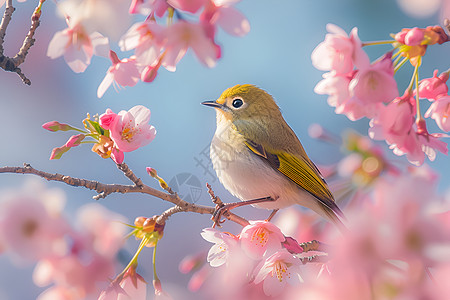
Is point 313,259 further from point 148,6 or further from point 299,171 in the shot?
point 148,6

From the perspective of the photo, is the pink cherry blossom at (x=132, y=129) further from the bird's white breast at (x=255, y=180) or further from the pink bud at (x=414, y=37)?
the pink bud at (x=414, y=37)

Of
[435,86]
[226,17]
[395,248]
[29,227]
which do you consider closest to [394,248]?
[395,248]

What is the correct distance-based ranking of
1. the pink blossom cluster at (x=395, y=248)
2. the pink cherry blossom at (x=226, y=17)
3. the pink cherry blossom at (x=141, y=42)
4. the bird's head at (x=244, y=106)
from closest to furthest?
the pink blossom cluster at (x=395, y=248), the pink cherry blossom at (x=226, y=17), the pink cherry blossom at (x=141, y=42), the bird's head at (x=244, y=106)

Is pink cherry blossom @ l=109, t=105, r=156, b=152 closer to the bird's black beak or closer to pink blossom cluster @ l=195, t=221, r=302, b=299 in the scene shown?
pink blossom cluster @ l=195, t=221, r=302, b=299

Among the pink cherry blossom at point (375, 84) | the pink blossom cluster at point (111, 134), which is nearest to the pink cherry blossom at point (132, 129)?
the pink blossom cluster at point (111, 134)

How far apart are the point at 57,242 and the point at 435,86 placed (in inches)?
40.7

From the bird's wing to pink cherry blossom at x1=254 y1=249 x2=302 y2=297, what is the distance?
21.2 inches

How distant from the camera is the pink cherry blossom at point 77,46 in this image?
0.97 metres

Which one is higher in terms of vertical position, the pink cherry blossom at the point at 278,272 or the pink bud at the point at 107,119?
the pink bud at the point at 107,119

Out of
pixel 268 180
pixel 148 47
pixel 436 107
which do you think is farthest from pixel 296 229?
pixel 148 47

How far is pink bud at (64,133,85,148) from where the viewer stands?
113 centimetres

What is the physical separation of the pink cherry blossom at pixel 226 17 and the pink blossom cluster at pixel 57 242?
472 millimetres

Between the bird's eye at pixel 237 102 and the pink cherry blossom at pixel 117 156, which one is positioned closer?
the pink cherry blossom at pixel 117 156

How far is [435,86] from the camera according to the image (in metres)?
1.24
